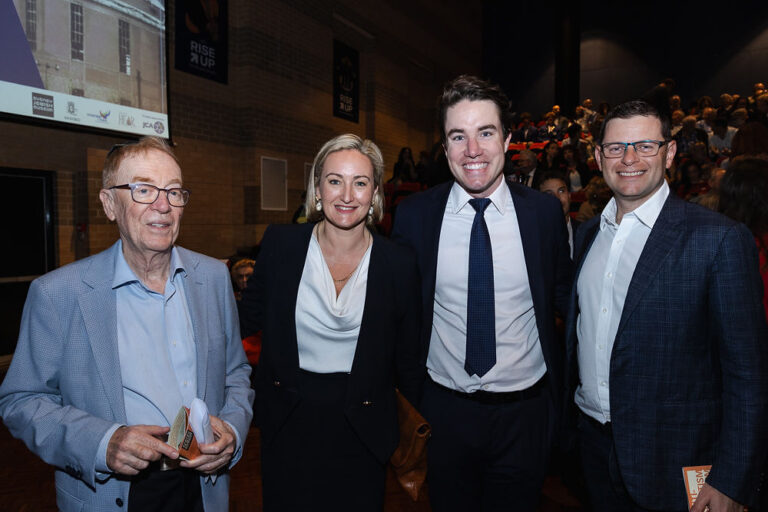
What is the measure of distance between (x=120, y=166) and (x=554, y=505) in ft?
9.70

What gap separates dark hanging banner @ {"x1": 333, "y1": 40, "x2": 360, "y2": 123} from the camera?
1032 centimetres

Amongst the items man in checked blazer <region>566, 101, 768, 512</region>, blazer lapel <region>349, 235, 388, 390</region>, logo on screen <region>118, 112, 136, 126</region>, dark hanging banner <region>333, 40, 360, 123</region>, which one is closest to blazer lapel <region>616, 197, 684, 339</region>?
man in checked blazer <region>566, 101, 768, 512</region>

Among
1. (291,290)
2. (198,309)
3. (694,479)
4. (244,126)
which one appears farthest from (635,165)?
(244,126)

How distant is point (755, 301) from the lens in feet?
4.63

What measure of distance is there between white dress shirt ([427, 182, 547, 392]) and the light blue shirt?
888 mm

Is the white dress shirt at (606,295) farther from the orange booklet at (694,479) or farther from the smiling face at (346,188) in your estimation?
the smiling face at (346,188)

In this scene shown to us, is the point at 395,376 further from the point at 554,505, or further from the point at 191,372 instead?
the point at 554,505

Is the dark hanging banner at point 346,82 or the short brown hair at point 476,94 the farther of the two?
the dark hanging banner at point 346,82

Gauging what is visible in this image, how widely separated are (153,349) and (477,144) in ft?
4.14

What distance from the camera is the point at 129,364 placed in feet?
4.59

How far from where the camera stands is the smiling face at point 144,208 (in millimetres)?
1440

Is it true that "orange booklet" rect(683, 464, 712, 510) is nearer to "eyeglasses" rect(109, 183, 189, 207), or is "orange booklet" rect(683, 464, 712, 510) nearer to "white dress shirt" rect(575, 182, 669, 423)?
"white dress shirt" rect(575, 182, 669, 423)

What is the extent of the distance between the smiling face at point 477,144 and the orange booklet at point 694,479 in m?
1.08

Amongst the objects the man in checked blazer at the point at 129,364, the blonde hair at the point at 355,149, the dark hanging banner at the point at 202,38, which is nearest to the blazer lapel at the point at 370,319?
the blonde hair at the point at 355,149
